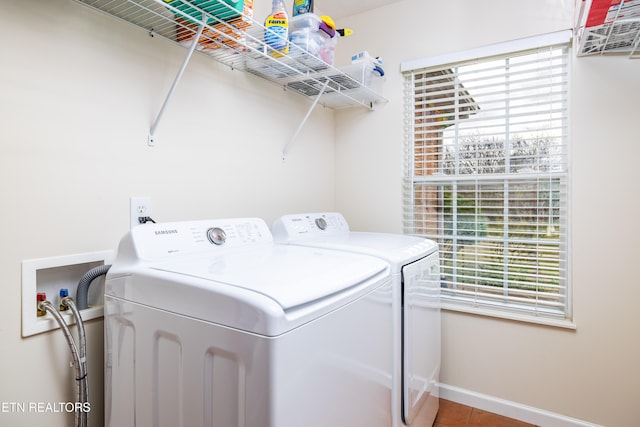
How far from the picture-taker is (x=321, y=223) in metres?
1.99

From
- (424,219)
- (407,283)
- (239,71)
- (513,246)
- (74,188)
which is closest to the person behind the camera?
(74,188)

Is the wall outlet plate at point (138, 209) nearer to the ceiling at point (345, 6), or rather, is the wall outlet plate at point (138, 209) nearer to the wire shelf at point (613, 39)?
the ceiling at point (345, 6)

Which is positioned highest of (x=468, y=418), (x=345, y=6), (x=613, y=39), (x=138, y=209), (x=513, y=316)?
(x=345, y=6)

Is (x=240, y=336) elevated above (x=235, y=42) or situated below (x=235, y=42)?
below

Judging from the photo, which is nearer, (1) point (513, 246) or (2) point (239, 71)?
(2) point (239, 71)

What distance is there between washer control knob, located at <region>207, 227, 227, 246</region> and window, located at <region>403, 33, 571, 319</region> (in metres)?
1.35

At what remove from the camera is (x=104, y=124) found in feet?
3.93

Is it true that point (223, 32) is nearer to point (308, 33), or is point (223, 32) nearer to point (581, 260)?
point (308, 33)

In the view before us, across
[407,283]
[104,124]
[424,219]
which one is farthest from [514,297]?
[104,124]

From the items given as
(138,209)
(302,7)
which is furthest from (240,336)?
(302,7)

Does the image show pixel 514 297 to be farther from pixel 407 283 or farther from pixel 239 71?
pixel 239 71

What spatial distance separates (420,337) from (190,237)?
3.58 feet

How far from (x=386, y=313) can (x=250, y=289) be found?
0.61 m

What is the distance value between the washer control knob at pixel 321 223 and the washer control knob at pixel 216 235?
2.23 ft
